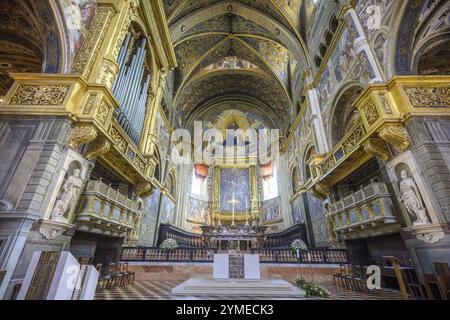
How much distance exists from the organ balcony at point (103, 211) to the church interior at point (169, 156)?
0.18 ft

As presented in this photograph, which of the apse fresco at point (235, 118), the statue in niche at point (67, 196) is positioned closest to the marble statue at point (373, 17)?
the statue in niche at point (67, 196)

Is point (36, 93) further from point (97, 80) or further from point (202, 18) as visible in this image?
point (202, 18)

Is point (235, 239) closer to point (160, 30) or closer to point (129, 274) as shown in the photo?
point (129, 274)

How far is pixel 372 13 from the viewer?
7.50m

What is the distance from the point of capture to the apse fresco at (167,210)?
47.0ft

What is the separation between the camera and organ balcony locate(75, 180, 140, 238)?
236 inches

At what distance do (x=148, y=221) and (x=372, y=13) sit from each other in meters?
14.6

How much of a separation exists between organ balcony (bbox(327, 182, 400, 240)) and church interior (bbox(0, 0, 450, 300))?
0.06 m

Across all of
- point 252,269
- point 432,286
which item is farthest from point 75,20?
point 432,286

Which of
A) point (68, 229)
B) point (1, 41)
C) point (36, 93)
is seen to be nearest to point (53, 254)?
point (68, 229)

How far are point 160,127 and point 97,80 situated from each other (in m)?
7.93

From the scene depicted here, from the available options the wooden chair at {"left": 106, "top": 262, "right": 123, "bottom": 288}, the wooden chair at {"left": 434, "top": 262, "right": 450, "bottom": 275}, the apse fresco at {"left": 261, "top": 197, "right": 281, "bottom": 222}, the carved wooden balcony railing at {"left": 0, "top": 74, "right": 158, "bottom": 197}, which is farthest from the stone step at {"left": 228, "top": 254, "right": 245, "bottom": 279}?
the apse fresco at {"left": 261, "top": 197, "right": 281, "bottom": 222}

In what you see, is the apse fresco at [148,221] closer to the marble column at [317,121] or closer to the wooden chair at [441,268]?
the marble column at [317,121]

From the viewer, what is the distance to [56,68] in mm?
6570
